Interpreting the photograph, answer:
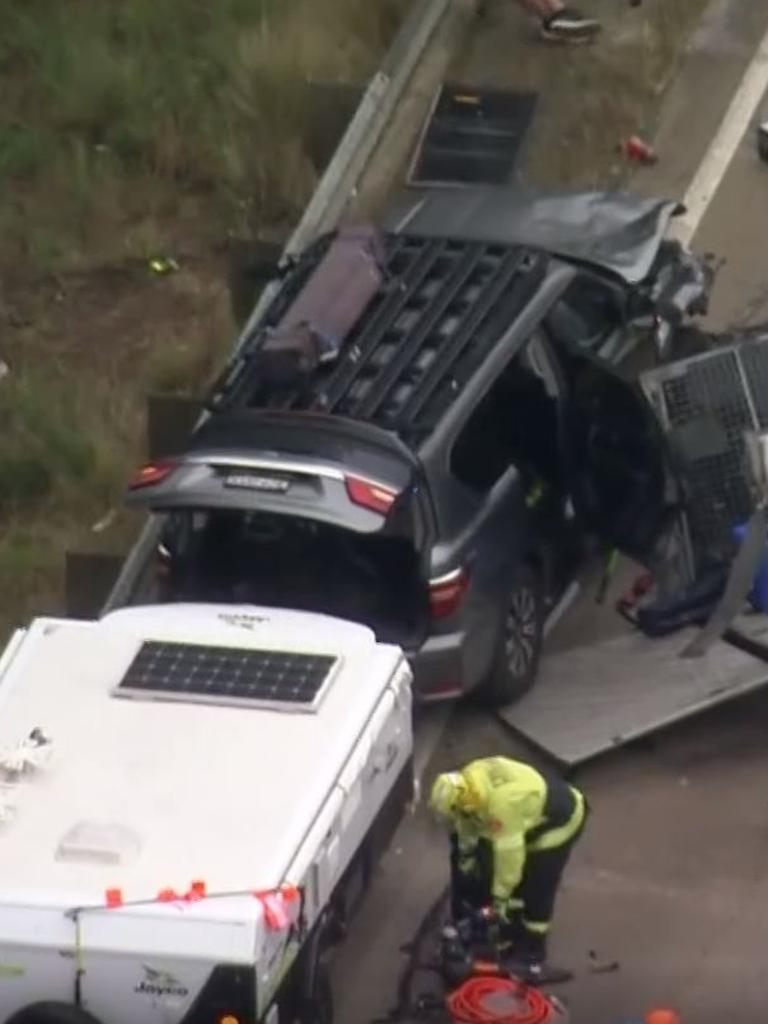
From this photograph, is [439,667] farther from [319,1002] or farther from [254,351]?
[319,1002]

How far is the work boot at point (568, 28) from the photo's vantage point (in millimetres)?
19578

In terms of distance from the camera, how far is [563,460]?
14.1m

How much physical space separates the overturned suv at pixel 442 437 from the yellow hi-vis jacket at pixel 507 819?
1.50 m

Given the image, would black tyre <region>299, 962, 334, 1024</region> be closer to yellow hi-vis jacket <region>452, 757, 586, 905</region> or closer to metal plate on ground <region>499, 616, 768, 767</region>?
yellow hi-vis jacket <region>452, 757, 586, 905</region>

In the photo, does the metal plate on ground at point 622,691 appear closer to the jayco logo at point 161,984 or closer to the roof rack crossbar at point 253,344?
Answer: the roof rack crossbar at point 253,344

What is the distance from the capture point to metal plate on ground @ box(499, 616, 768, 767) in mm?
13648

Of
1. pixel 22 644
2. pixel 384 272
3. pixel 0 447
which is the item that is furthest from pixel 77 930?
pixel 0 447

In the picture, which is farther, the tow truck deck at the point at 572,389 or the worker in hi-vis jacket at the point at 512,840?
the tow truck deck at the point at 572,389

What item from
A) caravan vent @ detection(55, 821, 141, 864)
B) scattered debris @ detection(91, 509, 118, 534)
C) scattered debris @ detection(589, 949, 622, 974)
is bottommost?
scattered debris @ detection(91, 509, 118, 534)

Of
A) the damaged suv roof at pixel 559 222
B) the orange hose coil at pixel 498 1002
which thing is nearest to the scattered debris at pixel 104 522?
the damaged suv roof at pixel 559 222

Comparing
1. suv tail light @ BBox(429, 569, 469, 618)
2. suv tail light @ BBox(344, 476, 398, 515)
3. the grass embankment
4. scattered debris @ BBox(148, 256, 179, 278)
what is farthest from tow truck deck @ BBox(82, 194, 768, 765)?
scattered debris @ BBox(148, 256, 179, 278)

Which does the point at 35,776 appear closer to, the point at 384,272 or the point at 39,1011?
the point at 39,1011

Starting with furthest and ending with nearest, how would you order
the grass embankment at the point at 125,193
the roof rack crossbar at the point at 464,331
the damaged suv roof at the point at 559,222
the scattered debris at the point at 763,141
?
the scattered debris at the point at 763,141, the grass embankment at the point at 125,193, the damaged suv roof at the point at 559,222, the roof rack crossbar at the point at 464,331

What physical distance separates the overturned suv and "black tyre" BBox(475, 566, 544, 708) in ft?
0.05
